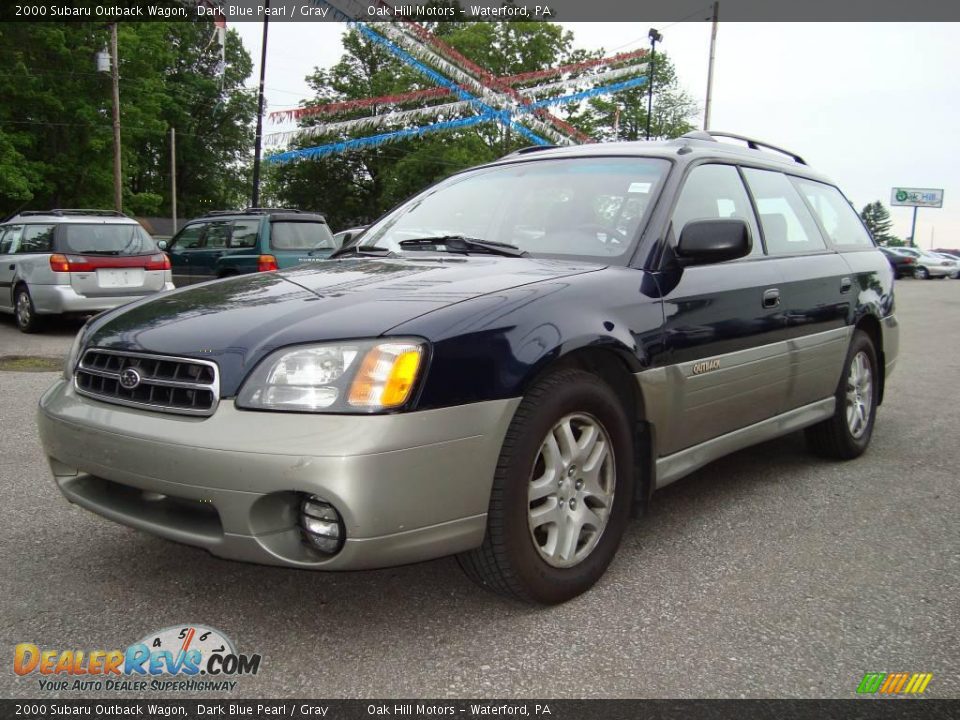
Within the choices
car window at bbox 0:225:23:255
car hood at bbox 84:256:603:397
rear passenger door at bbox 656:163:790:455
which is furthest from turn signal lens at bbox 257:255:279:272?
rear passenger door at bbox 656:163:790:455

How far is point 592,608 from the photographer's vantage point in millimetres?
2773

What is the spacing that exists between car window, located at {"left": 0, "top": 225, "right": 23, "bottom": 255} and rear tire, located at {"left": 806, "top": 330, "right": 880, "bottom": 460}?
413 inches

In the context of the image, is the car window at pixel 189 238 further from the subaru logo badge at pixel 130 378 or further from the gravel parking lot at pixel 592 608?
the subaru logo badge at pixel 130 378

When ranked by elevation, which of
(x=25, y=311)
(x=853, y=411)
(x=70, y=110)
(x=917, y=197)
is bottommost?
(x=25, y=311)

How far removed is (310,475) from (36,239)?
33.7 feet

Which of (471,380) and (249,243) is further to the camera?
(249,243)

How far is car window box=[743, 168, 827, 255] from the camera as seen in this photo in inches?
160

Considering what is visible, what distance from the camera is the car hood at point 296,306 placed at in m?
2.44

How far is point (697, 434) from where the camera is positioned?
338 centimetres

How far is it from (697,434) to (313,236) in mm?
10145

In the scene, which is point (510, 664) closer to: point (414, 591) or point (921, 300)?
point (414, 591)

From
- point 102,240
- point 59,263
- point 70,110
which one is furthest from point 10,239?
point 70,110

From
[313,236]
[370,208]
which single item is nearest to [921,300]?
[313,236]

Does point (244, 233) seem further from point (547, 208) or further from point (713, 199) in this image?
point (713, 199)
